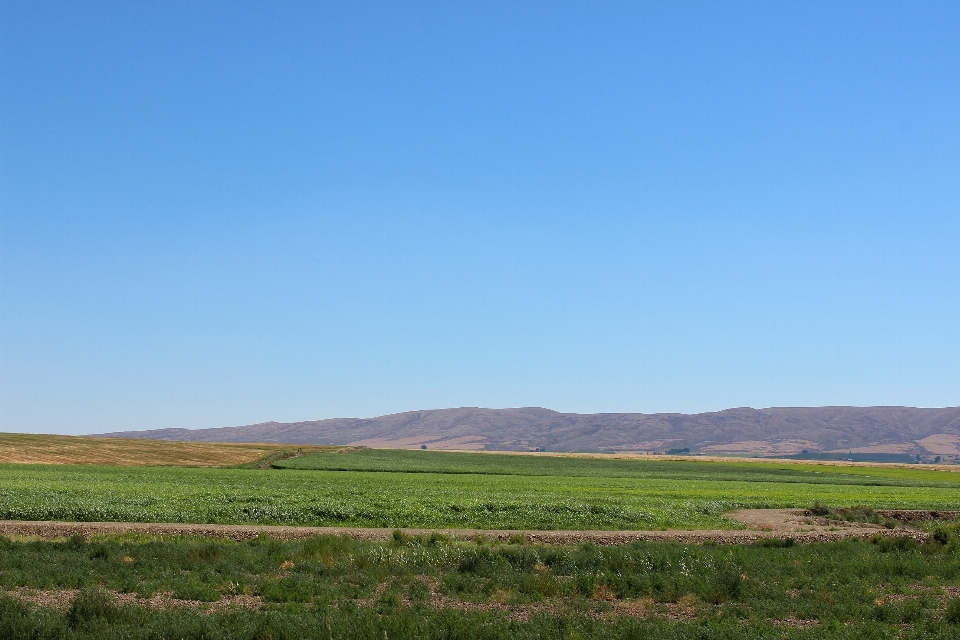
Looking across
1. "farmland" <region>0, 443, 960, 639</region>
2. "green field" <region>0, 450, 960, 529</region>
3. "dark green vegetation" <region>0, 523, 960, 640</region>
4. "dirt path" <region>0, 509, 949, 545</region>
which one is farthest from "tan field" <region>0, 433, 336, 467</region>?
"dark green vegetation" <region>0, 523, 960, 640</region>

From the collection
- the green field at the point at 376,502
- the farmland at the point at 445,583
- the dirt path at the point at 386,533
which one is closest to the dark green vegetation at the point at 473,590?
the farmland at the point at 445,583

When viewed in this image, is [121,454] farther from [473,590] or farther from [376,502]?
[473,590]

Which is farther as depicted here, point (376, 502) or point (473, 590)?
point (376, 502)

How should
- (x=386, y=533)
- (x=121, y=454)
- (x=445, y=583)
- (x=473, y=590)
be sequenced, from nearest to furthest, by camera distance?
(x=473, y=590), (x=445, y=583), (x=386, y=533), (x=121, y=454)

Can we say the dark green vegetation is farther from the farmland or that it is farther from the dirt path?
the dirt path

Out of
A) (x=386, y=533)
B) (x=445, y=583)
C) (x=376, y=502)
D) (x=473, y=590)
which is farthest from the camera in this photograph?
(x=376, y=502)

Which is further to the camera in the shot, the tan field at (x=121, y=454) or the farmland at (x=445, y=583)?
the tan field at (x=121, y=454)

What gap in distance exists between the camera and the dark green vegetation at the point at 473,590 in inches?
580

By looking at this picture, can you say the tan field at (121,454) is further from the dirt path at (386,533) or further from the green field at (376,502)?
the dirt path at (386,533)

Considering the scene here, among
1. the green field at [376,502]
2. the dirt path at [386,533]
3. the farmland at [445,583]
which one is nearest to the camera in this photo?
the farmland at [445,583]

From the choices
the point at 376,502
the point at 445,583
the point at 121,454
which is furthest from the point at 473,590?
the point at 121,454

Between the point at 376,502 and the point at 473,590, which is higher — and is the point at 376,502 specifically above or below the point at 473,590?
below

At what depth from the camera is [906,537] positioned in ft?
93.5

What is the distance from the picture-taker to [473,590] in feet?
62.0
